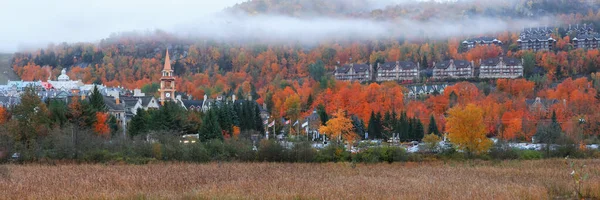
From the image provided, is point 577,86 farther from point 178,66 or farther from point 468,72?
point 178,66

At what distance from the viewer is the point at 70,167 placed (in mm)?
37344

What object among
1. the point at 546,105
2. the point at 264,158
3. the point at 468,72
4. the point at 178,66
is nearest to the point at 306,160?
the point at 264,158

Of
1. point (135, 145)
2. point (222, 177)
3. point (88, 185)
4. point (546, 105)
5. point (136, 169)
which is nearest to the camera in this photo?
point (88, 185)

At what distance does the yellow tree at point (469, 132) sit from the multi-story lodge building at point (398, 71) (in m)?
76.2

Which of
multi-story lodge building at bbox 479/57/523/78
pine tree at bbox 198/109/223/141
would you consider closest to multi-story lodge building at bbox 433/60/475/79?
multi-story lodge building at bbox 479/57/523/78

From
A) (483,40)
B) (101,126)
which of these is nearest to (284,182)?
(101,126)

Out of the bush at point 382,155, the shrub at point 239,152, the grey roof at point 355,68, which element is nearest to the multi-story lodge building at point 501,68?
the grey roof at point 355,68

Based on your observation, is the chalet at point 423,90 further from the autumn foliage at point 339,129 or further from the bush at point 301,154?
the bush at point 301,154

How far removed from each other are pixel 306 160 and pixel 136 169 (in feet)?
43.1

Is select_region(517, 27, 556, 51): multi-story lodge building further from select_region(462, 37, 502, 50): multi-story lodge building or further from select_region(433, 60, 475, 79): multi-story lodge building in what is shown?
select_region(433, 60, 475, 79): multi-story lodge building

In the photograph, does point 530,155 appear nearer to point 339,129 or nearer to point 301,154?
point 301,154

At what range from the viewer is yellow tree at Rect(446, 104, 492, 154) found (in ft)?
171

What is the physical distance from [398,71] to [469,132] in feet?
267

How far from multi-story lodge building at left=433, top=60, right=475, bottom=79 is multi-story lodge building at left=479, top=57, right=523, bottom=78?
2342 mm
